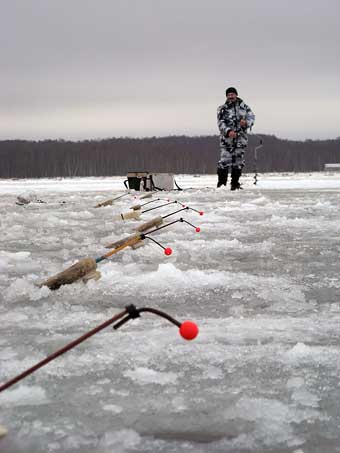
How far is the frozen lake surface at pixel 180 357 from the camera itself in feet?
4.91

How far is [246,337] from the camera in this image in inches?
89.8

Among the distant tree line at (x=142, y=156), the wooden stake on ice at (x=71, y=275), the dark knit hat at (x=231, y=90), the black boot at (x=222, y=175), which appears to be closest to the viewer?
the wooden stake on ice at (x=71, y=275)

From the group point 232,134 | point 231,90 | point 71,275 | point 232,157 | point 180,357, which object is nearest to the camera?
point 180,357

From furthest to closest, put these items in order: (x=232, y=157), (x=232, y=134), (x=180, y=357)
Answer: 1. (x=232, y=157)
2. (x=232, y=134)
3. (x=180, y=357)

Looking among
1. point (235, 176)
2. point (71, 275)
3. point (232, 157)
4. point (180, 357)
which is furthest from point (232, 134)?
point (180, 357)

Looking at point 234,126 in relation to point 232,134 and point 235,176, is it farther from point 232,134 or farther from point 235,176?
point 235,176

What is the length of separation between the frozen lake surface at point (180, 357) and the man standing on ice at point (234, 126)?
7839mm

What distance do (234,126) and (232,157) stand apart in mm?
720

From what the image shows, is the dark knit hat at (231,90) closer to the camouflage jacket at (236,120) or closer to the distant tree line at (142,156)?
the camouflage jacket at (236,120)

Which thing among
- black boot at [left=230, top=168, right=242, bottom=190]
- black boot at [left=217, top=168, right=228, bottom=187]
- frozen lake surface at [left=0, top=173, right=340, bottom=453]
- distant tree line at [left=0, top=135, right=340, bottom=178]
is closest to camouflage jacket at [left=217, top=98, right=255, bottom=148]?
black boot at [left=230, top=168, right=242, bottom=190]

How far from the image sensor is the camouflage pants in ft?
39.2

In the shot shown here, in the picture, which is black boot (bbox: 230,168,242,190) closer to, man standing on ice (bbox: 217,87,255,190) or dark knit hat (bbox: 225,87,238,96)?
man standing on ice (bbox: 217,87,255,190)

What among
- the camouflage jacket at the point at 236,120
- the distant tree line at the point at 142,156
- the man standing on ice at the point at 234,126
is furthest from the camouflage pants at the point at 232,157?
the distant tree line at the point at 142,156

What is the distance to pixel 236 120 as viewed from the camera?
1185cm
